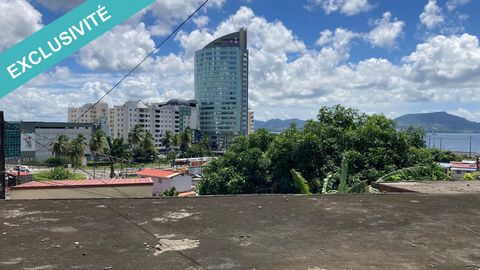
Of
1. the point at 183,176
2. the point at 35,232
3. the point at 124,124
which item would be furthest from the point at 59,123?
the point at 35,232

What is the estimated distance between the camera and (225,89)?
15488 centimetres

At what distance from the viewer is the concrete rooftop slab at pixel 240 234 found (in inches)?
138

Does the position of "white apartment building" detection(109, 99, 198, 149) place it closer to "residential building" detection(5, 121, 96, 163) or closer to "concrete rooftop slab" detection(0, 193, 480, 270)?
"residential building" detection(5, 121, 96, 163)

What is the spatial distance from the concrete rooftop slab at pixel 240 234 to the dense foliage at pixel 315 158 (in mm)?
9008

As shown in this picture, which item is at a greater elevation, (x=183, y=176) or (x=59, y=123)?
(x=59, y=123)

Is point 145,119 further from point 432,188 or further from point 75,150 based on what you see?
point 432,188

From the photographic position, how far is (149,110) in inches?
4734

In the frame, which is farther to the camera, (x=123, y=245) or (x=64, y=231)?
(x=64, y=231)

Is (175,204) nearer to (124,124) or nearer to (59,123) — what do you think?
(59,123)

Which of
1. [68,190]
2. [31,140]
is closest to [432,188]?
[68,190]

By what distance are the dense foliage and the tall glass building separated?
132232 mm

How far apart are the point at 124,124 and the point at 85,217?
120083mm

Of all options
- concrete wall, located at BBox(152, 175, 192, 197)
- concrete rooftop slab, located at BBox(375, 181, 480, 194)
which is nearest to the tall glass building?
concrete wall, located at BBox(152, 175, 192, 197)

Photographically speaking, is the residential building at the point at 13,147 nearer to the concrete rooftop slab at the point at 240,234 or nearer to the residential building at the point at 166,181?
the residential building at the point at 166,181
